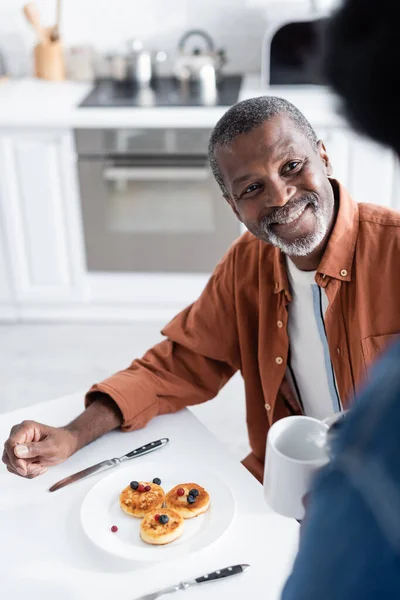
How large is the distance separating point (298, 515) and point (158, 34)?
293 cm

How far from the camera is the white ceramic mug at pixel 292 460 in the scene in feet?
2.87

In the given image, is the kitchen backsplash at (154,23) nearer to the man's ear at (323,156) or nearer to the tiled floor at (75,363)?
the tiled floor at (75,363)

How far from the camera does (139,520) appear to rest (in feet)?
3.67

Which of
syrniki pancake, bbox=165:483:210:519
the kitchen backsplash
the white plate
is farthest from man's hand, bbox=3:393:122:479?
the kitchen backsplash

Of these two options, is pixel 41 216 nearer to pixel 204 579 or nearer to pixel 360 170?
pixel 360 170

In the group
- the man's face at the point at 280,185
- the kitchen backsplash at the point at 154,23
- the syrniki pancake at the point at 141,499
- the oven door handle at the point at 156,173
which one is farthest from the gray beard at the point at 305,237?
the kitchen backsplash at the point at 154,23

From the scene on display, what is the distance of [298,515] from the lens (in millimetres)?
910

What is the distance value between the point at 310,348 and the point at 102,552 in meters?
0.57

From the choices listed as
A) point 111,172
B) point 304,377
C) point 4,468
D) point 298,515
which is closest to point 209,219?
point 111,172

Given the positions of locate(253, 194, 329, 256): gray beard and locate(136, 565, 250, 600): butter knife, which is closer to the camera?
locate(136, 565, 250, 600): butter knife

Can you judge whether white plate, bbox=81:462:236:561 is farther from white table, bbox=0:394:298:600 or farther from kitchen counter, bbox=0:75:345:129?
kitchen counter, bbox=0:75:345:129

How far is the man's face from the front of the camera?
127 cm

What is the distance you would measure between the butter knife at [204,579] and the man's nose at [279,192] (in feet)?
2.01

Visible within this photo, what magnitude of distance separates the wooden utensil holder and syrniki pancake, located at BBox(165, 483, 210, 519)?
2607 mm
